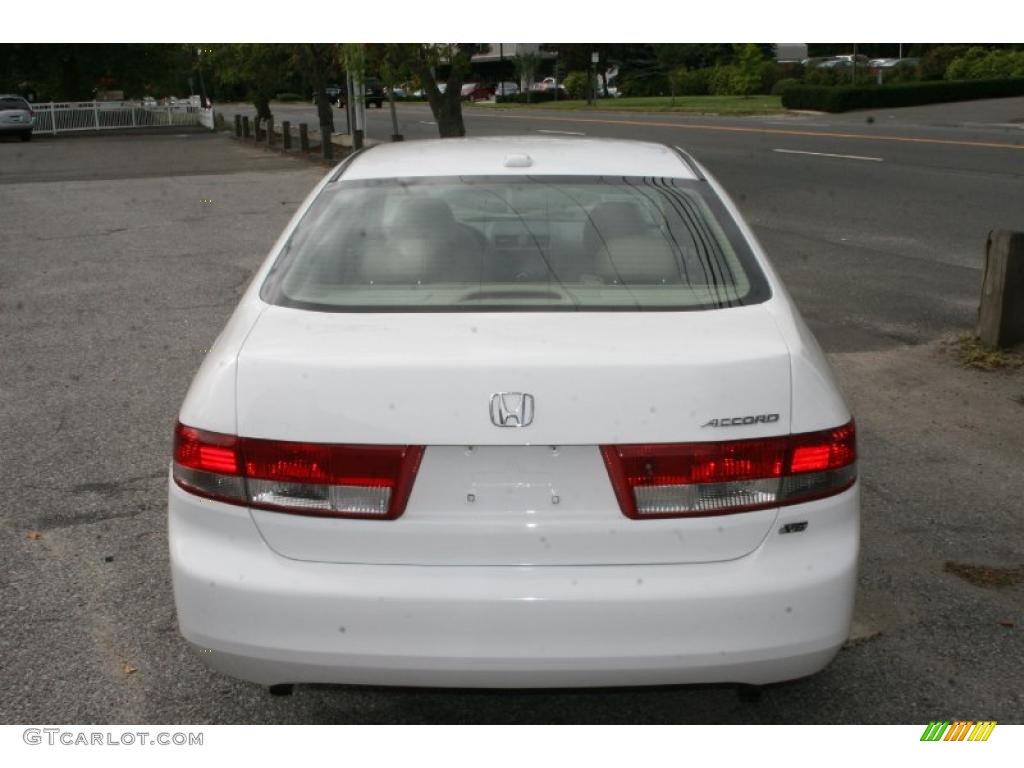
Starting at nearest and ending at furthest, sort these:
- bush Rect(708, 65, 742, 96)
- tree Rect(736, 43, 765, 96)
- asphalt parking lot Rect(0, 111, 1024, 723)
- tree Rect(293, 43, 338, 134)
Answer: asphalt parking lot Rect(0, 111, 1024, 723)
tree Rect(293, 43, 338, 134)
tree Rect(736, 43, 765, 96)
bush Rect(708, 65, 742, 96)

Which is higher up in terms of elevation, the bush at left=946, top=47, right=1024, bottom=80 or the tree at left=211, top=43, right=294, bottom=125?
the tree at left=211, top=43, right=294, bottom=125

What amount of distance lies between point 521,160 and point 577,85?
7193 centimetres

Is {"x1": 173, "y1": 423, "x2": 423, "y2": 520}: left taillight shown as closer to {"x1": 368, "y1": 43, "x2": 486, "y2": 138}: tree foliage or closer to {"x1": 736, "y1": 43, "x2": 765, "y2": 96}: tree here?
{"x1": 368, "y1": 43, "x2": 486, "y2": 138}: tree foliage

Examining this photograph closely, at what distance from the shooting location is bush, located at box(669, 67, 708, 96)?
63.7 meters

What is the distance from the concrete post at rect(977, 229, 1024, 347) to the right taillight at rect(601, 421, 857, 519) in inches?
221

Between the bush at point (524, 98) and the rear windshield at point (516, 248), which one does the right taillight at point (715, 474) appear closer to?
the rear windshield at point (516, 248)

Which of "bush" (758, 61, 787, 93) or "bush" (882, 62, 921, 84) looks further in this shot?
"bush" (758, 61, 787, 93)

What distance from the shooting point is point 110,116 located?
175 ft

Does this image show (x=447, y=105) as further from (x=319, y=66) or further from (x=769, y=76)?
(x=769, y=76)

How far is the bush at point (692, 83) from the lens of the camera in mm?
63719

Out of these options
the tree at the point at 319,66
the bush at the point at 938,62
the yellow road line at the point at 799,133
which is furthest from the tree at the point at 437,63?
the bush at the point at 938,62

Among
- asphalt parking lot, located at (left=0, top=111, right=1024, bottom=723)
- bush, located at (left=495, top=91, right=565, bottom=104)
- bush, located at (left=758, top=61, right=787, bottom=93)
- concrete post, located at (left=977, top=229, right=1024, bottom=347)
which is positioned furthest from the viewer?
bush, located at (left=495, top=91, right=565, bottom=104)

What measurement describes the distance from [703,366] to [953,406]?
469 cm

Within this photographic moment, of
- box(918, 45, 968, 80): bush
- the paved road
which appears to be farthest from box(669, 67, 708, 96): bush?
the paved road
